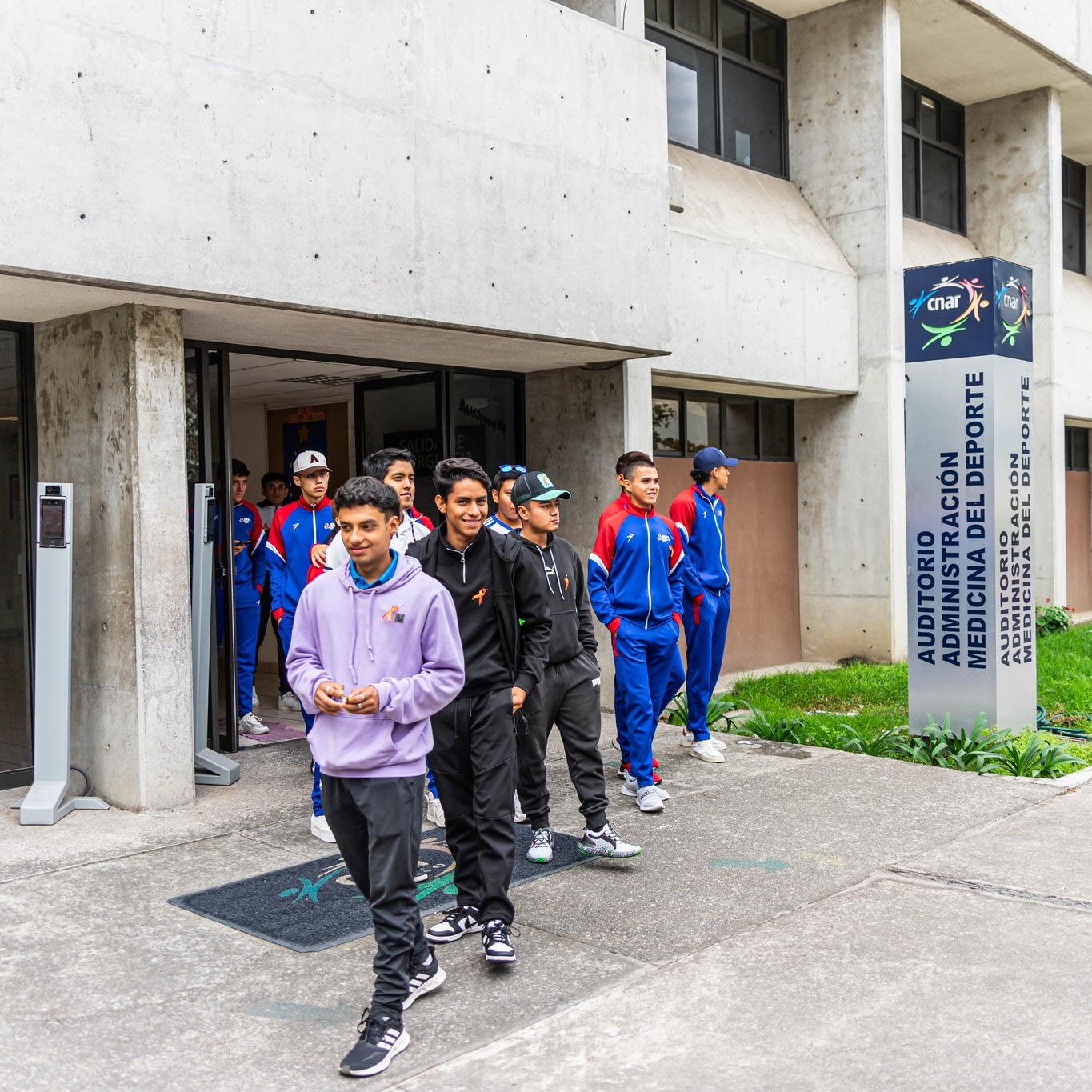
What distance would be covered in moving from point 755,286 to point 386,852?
860cm

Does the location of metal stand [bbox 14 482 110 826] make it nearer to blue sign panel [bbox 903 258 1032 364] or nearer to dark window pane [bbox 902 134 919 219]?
blue sign panel [bbox 903 258 1032 364]

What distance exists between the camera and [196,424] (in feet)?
26.5

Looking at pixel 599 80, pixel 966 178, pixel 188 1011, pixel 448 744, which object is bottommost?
pixel 188 1011

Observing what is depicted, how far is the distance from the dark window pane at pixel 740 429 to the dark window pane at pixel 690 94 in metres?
2.59

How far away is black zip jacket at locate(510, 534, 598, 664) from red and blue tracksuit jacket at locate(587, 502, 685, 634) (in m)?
0.74

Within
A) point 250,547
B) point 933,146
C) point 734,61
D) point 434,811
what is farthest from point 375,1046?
point 933,146

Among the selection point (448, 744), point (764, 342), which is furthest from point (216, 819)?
point (764, 342)

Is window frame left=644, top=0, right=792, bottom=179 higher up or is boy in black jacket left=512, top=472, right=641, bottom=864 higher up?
window frame left=644, top=0, right=792, bottom=179

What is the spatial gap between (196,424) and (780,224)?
678cm

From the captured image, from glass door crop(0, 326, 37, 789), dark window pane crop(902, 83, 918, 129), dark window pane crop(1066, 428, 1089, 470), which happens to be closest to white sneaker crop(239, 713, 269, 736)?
glass door crop(0, 326, 37, 789)

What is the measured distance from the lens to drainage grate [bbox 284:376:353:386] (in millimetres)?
9922

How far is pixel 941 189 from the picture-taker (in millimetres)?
16234

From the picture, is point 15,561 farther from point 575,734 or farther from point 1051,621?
point 1051,621

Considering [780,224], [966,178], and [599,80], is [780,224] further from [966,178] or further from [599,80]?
[966,178]
